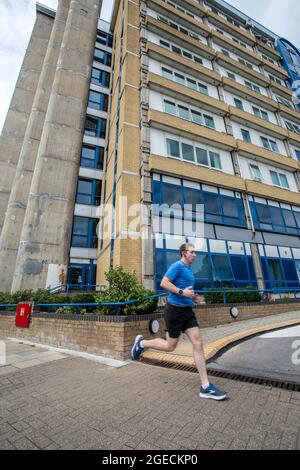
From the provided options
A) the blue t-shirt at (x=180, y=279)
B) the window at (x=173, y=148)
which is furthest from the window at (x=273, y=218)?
the blue t-shirt at (x=180, y=279)

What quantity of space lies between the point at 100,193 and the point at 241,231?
10.8 meters

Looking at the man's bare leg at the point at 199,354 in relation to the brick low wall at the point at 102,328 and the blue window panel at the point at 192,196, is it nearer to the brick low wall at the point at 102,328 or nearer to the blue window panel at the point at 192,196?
the brick low wall at the point at 102,328

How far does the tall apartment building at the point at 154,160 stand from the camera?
1166 centimetres

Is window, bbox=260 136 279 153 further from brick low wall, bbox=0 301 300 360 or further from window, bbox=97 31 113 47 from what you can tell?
window, bbox=97 31 113 47

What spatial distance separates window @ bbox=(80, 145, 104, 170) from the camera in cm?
1781

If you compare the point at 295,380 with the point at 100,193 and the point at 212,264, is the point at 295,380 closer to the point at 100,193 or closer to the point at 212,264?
the point at 212,264

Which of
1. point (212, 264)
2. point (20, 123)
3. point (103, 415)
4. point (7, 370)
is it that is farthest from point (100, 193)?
point (103, 415)

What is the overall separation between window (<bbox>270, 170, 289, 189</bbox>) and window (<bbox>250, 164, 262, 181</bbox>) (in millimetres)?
1415

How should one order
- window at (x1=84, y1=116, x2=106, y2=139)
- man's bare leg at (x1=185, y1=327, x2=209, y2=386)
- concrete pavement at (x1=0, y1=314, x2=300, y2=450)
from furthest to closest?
window at (x1=84, y1=116, x2=106, y2=139)
man's bare leg at (x1=185, y1=327, x2=209, y2=386)
concrete pavement at (x1=0, y1=314, x2=300, y2=450)

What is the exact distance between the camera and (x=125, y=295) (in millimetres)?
5406

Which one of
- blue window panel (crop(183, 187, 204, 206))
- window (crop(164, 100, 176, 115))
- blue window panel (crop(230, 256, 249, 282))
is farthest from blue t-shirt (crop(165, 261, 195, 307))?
window (crop(164, 100, 176, 115))

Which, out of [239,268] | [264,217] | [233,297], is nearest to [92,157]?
[264,217]

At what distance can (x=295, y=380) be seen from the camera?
9.81 feet

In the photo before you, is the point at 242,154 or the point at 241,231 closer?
the point at 241,231
